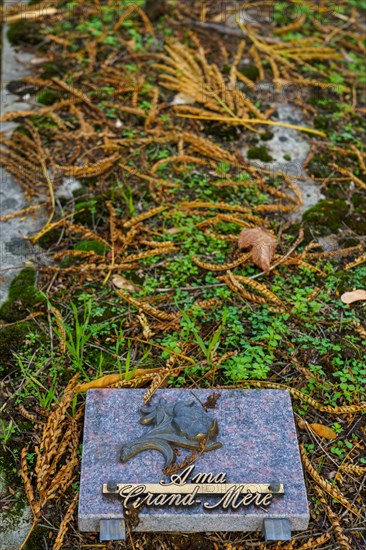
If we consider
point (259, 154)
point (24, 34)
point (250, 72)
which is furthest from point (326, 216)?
point (24, 34)

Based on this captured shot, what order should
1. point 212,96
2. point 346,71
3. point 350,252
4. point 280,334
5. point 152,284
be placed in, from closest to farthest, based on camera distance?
point 280,334
point 152,284
point 350,252
point 212,96
point 346,71

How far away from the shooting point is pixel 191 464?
2.81 meters

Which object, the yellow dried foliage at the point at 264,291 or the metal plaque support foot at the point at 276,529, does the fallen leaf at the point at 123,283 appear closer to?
the yellow dried foliage at the point at 264,291

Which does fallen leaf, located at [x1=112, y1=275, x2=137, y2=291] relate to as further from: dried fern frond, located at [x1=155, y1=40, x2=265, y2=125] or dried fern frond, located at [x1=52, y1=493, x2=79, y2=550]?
dried fern frond, located at [x1=155, y1=40, x2=265, y2=125]

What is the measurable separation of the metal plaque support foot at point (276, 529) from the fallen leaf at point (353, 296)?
1.43 meters

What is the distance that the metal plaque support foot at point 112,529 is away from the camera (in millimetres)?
2656

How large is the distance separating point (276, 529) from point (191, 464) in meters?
0.43

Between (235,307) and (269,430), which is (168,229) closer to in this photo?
(235,307)

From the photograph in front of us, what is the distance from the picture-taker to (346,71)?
5.57 metres

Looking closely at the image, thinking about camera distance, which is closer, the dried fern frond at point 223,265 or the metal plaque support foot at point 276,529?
the metal plaque support foot at point 276,529

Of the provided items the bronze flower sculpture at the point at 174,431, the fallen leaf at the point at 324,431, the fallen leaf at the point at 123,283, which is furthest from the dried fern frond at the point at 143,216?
the fallen leaf at the point at 324,431

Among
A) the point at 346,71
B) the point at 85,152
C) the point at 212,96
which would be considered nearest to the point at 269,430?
the point at 85,152

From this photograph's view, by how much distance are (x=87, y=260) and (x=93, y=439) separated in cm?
132

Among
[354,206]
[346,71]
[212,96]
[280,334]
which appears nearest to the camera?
[280,334]
